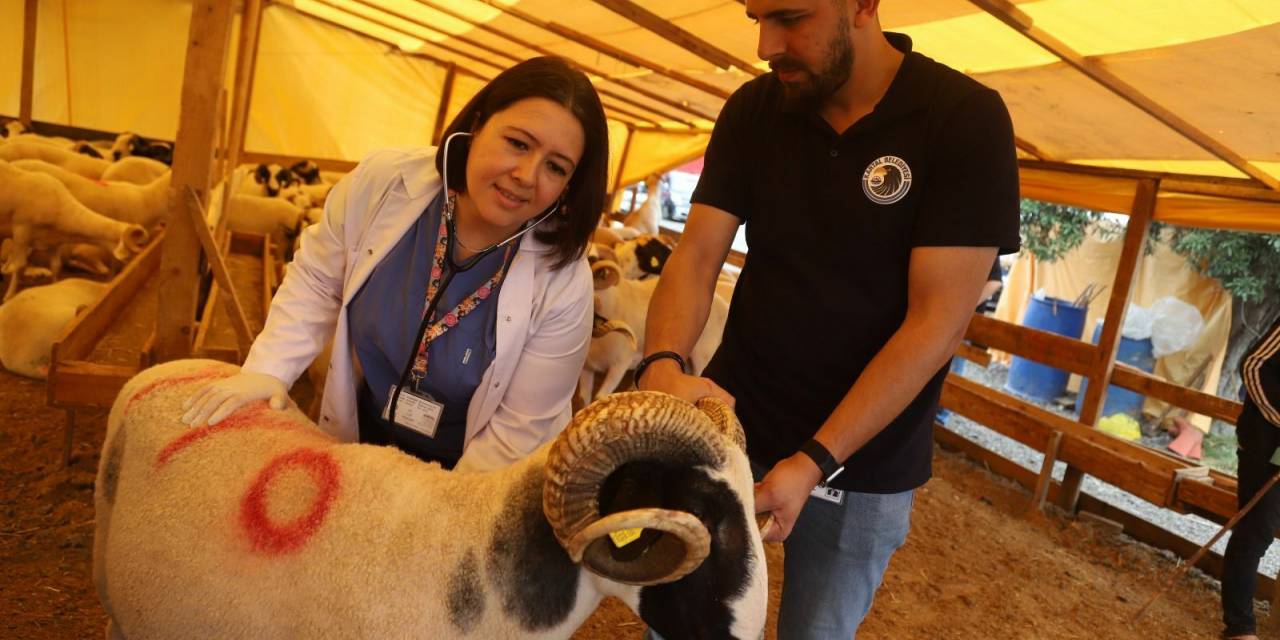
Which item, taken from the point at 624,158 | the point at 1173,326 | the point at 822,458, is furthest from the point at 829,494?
the point at 624,158

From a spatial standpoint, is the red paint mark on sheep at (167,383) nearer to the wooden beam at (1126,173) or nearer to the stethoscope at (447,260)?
the stethoscope at (447,260)

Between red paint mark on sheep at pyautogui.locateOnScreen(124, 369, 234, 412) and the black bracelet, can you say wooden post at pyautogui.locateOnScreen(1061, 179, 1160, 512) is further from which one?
red paint mark on sheep at pyautogui.locateOnScreen(124, 369, 234, 412)

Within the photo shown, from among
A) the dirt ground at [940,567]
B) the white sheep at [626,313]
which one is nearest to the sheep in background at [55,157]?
the dirt ground at [940,567]

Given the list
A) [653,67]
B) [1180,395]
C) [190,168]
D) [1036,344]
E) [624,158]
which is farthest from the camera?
[624,158]

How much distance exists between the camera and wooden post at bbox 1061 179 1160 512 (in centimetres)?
722

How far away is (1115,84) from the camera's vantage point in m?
5.25

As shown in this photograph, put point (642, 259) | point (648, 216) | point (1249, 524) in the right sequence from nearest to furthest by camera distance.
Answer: point (1249, 524), point (642, 259), point (648, 216)

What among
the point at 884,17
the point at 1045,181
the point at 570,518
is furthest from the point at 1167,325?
the point at 570,518

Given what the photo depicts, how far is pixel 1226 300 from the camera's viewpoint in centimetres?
1142

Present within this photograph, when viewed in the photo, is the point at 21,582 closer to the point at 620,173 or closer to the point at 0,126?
the point at 0,126

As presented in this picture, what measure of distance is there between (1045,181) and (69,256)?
33.9 feet

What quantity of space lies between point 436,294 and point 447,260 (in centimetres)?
11

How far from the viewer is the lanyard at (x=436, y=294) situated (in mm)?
2225

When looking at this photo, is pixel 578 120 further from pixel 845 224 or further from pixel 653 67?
pixel 653 67
